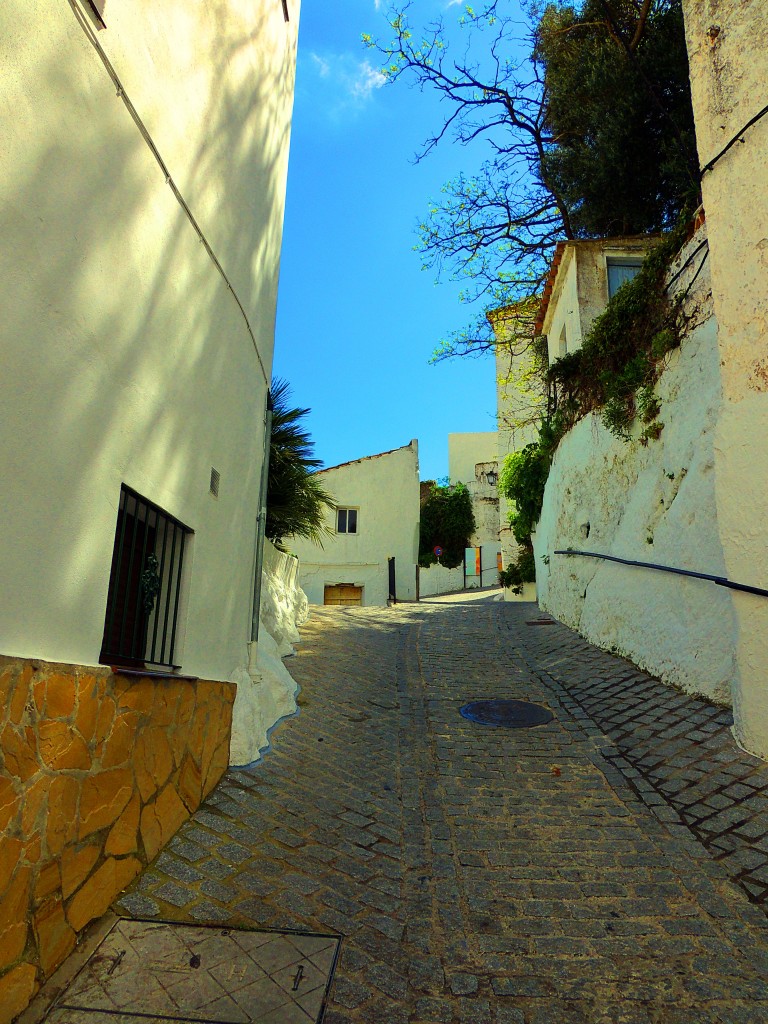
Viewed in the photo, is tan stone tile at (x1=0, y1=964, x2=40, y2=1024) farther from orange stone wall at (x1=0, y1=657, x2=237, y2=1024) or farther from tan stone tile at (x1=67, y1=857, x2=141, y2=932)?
tan stone tile at (x1=67, y1=857, x2=141, y2=932)

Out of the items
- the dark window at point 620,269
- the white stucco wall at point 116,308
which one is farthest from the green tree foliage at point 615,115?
the white stucco wall at point 116,308

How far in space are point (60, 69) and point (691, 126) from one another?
43.0 feet

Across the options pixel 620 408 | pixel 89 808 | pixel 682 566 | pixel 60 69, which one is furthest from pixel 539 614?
pixel 60 69

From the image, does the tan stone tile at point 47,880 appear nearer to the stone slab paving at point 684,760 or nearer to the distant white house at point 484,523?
the stone slab paving at point 684,760

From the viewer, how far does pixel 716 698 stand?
589 centimetres

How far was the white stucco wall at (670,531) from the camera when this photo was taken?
622 centimetres

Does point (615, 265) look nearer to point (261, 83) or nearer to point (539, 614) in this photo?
point (539, 614)

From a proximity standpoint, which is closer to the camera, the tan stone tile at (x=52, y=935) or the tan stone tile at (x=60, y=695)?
the tan stone tile at (x=52, y=935)

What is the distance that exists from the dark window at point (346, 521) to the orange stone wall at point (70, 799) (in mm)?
19280

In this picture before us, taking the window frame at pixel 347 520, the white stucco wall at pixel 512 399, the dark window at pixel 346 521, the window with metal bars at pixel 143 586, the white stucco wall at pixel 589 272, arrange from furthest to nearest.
A: the dark window at pixel 346 521
the window frame at pixel 347 520
the white stucco wall at pixel 512 399
the white stucco wall at pixel 589 272
the window with metal bars at pixel 143 586

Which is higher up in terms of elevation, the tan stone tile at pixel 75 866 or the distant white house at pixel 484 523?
the distant white house at pixel 484 523

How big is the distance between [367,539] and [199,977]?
2050 cm

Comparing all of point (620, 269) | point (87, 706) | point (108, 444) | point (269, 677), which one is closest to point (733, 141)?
point (108, 444)

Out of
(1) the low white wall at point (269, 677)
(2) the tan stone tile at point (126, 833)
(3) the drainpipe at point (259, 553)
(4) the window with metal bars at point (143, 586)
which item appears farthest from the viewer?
(3) the drainpipe at point (259, 553)
